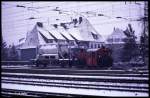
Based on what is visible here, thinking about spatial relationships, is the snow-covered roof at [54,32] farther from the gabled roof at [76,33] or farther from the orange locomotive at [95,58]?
the orange locomotive at [95,58]

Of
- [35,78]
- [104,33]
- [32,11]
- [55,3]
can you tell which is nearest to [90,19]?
[104,33]

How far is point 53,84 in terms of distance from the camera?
239 inches

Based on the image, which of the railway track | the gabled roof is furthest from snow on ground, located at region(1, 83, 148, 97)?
the gabled roof

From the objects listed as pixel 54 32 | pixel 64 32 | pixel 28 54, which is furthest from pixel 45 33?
pixel 28 54

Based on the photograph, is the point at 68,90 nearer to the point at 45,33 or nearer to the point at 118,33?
the point at 45,33

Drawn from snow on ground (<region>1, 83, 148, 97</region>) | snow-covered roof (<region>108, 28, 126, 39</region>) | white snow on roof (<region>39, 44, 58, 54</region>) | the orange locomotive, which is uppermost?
snow-covered roof (<region>108, 28, 126, 39</region>)

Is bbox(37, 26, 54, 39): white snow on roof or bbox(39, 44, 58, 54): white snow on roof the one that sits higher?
bbox(37, 26, 54, 39): white snow on roof

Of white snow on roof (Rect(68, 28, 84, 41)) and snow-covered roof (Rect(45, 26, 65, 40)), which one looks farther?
snow-covered roof (Rect(45, 26, 65, 40))

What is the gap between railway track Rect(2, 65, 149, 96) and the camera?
213 inches

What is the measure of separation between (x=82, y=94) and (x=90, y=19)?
1.15 metres

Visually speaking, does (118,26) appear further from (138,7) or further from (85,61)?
(85,61)

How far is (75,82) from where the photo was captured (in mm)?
5855

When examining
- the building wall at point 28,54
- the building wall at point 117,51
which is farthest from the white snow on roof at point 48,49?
the building wall at point 117,51

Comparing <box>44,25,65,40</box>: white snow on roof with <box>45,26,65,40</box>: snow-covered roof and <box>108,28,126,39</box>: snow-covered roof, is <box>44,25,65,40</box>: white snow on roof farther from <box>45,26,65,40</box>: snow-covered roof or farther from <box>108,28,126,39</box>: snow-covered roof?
<box>108,28,126,39</box>: snow-covered roof
